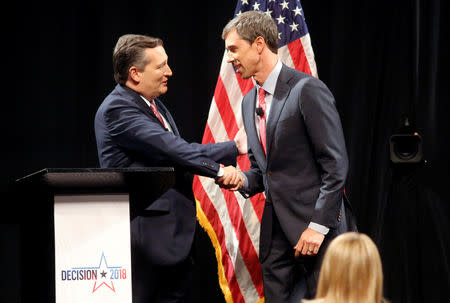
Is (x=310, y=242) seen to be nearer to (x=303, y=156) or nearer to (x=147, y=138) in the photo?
(x=303, y=156)

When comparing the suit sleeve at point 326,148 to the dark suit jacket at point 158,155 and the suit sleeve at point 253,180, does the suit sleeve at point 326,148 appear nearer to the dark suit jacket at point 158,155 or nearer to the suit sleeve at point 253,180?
the suit sleeve at point 253,180

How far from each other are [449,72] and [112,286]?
2.87 meters

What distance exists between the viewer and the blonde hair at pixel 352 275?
1.79 meters

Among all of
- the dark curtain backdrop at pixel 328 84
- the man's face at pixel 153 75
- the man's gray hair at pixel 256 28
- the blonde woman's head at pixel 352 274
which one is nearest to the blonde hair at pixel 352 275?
the blonde woman's head at pixel 352 274

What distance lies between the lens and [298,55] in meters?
3.95

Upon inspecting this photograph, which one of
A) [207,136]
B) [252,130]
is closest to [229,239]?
[207,136]

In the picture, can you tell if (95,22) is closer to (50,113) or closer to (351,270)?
(50,113)

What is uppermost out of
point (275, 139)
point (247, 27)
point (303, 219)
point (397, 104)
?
point (247, 27)

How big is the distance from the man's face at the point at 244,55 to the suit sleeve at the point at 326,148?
1.24 ft

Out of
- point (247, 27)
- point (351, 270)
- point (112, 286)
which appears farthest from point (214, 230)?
point (351, 270)

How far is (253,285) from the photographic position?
393 centimetres

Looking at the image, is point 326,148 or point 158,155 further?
point 158,155

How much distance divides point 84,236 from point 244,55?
133cm

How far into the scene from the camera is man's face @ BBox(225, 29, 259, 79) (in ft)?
10.6
